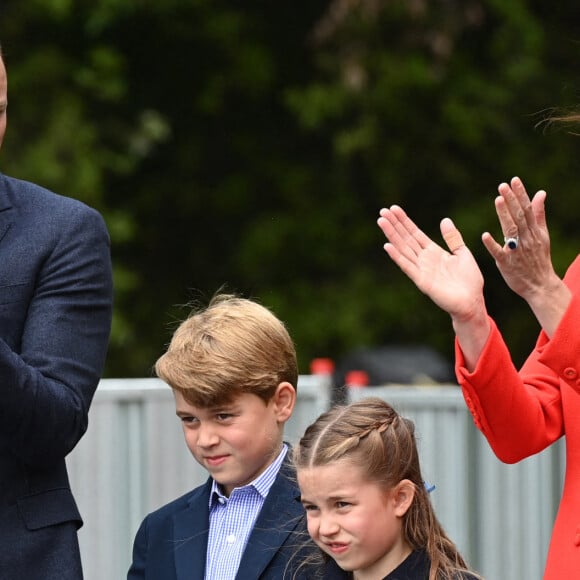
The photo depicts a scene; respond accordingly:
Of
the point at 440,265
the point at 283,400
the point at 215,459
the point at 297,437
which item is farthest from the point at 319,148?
the point at 440,265

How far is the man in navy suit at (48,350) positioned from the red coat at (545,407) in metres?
0.71

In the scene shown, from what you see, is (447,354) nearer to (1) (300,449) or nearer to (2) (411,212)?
(2) (411,212)

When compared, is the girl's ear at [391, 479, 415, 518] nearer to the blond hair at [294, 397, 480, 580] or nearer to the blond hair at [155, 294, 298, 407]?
the blond hair at [294, 397, 480, 580]

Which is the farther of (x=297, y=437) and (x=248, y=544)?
(x=297, y=437)

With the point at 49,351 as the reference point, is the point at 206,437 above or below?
below

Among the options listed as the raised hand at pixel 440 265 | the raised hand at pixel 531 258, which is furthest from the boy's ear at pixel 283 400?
the raised hand at pixel 531 258

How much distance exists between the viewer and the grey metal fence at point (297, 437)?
488 cm

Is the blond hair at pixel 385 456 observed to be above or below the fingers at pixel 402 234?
below

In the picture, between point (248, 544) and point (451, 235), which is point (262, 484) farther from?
point (451, 235)

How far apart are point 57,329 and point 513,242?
86 cm

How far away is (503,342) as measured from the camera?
2.67 meters

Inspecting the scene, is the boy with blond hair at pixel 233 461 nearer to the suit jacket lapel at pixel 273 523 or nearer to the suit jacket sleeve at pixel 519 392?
the suit jacket lapel at pixel 273 523

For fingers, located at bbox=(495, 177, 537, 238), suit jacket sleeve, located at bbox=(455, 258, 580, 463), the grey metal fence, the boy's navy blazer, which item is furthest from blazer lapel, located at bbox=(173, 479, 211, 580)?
the grey metal fence

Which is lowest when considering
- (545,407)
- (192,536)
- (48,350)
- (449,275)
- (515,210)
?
(192,536)
